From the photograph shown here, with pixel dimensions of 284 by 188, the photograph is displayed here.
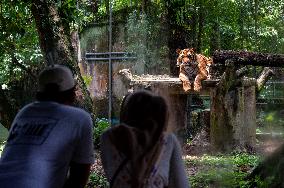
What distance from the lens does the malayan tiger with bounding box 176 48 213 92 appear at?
1311 centimetres

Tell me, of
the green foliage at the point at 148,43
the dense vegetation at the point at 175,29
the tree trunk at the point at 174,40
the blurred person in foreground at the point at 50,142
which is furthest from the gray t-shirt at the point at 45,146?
the green foliage at the point at 148,43

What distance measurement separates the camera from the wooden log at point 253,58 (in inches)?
298

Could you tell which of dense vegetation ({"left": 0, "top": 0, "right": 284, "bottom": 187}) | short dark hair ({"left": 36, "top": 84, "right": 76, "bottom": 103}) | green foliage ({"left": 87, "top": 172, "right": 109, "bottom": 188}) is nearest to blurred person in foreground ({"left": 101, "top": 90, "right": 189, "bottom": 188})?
short dark hair ({"left": 36, "top": 84, "right": 76, "bottom": 103})

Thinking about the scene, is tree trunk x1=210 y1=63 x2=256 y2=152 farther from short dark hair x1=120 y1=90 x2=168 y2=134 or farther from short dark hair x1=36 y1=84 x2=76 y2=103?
short dark hair x1=120 y1=90 x2=168 y2=134

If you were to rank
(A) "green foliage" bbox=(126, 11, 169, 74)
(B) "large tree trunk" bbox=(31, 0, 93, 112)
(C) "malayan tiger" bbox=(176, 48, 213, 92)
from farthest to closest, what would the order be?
(A) "green foliage" bbox=(126, 11, 169, 74) → (C) "malayan tiger" bbox=(176, 48, 213, 92) → (B) "large tree trunk" bbox=(31, 0, 93, 112)

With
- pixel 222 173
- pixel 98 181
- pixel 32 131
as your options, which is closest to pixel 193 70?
pixel 222 173

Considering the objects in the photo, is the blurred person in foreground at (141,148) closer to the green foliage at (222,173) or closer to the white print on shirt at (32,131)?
the white print on shirt at (32,131)

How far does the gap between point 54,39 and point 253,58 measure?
10.8ft

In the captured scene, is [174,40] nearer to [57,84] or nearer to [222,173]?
[222,173]

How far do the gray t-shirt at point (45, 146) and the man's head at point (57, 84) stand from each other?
0.17 ft

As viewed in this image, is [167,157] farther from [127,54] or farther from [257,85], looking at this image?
[127,54]

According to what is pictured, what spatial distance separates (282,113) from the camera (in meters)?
6.70

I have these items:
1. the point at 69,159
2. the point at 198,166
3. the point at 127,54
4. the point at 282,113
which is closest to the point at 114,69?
the point at 127,54

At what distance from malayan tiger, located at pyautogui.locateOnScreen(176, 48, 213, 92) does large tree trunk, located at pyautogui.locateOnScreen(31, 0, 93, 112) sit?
4616 mm
